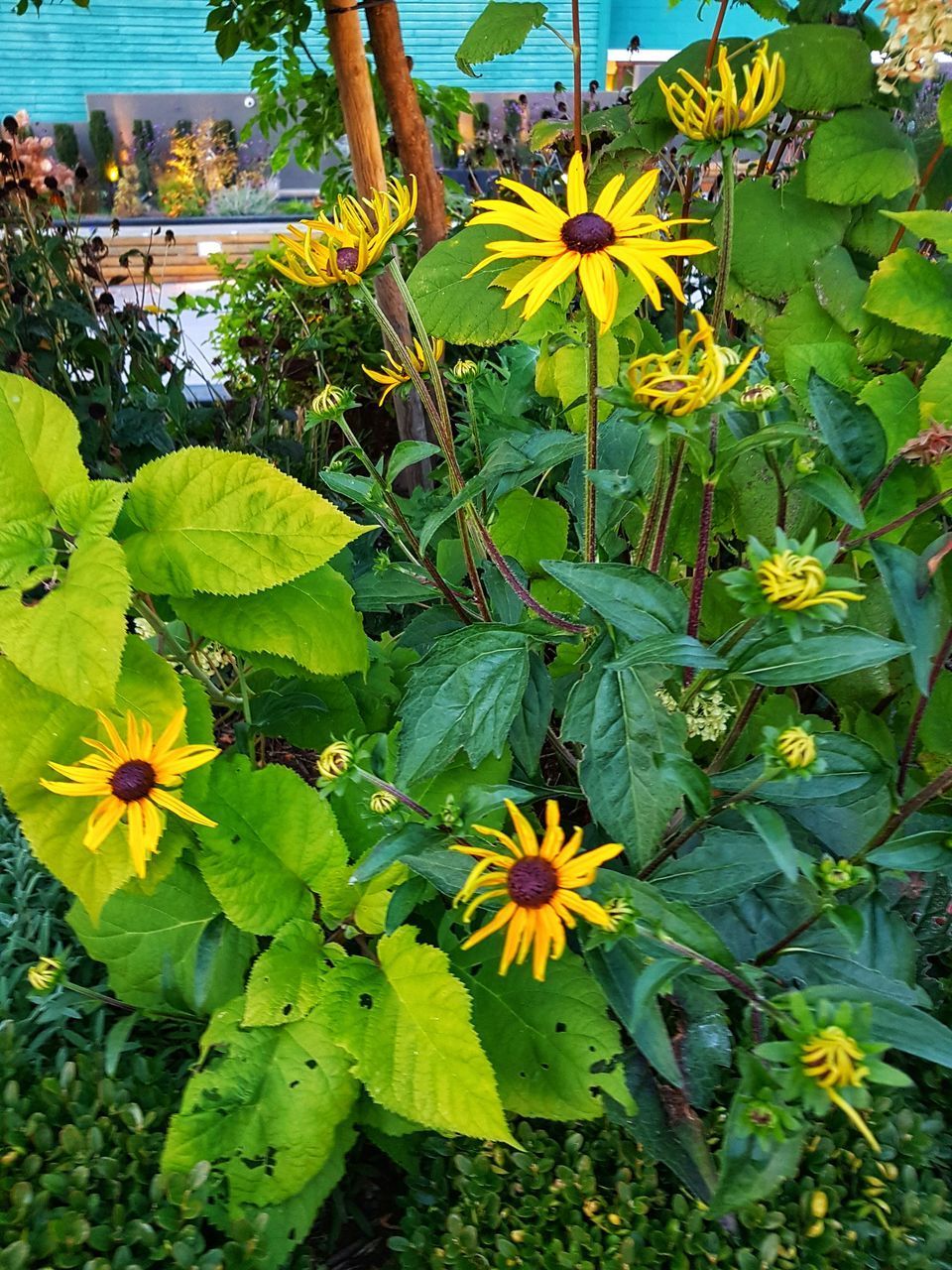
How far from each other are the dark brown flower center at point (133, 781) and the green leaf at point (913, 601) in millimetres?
516

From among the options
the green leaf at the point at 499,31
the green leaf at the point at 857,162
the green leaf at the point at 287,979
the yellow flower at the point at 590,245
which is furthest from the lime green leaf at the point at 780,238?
the green leaf at the point at 287,979

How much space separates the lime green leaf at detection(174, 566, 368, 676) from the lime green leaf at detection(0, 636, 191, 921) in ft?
0.20

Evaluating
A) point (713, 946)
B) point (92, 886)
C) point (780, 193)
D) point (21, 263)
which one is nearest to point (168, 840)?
point (92, 886)

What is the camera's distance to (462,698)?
0.68m

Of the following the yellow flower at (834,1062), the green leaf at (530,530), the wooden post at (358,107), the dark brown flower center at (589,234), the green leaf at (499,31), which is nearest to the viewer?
Result: the yellow flower at (834,1062)

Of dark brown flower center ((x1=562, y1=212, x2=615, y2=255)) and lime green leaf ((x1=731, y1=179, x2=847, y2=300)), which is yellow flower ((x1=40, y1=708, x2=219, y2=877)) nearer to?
dark brown flower center ((x1=562, y1=212, x2=615, y2=255))

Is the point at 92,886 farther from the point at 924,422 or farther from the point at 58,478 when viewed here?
the point at 924,422

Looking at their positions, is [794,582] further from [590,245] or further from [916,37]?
[916,37]

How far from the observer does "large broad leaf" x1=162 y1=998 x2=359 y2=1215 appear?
2.23 ft

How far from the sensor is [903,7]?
31.4 inches

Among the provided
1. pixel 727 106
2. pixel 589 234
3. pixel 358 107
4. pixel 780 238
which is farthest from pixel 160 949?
pixel 358 107

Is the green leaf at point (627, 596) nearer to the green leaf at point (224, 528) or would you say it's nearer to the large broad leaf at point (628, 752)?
the large broad leaf at point (628, 752)

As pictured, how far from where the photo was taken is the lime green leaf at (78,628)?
650 millimetres

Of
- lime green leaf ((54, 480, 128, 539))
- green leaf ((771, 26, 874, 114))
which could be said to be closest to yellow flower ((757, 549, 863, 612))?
lime green leaf ((54, 480, 128, 539))
